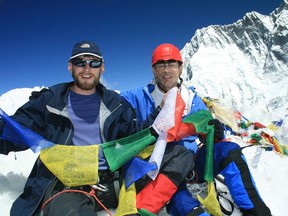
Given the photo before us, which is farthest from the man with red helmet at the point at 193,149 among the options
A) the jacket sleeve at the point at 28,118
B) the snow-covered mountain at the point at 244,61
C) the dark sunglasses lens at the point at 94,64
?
the snow-covered mountain at the point at 244,61

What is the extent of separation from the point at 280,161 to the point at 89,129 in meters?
4.70

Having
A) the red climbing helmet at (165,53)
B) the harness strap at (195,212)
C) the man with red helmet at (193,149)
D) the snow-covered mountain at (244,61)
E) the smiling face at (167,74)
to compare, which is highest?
the snow-covered mountain at (244,61)

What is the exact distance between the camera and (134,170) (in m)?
3.10

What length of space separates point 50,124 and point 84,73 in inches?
29.6

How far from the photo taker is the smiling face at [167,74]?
14.9ft

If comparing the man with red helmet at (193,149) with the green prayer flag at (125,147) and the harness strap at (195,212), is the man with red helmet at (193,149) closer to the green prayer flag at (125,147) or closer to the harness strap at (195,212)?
the harness strap at (195,212)

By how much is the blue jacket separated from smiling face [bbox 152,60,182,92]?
122 centimetres

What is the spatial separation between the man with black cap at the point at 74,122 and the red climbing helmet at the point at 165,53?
4.47ft

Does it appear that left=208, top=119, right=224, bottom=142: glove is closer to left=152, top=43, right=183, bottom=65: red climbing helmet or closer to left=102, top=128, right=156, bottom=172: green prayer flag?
left=102, top=128, right=156, bottom=172: green prayer flag

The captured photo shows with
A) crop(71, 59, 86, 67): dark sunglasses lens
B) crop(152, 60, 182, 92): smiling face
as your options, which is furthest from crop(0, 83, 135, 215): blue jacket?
crop(152, 60, 182, 92): smiling face

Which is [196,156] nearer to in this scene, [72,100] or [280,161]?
[72,100]

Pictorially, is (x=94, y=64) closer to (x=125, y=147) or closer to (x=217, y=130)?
(x=125, y=147)

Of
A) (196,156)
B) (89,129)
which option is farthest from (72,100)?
(196,156)

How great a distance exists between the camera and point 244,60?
147 metres
